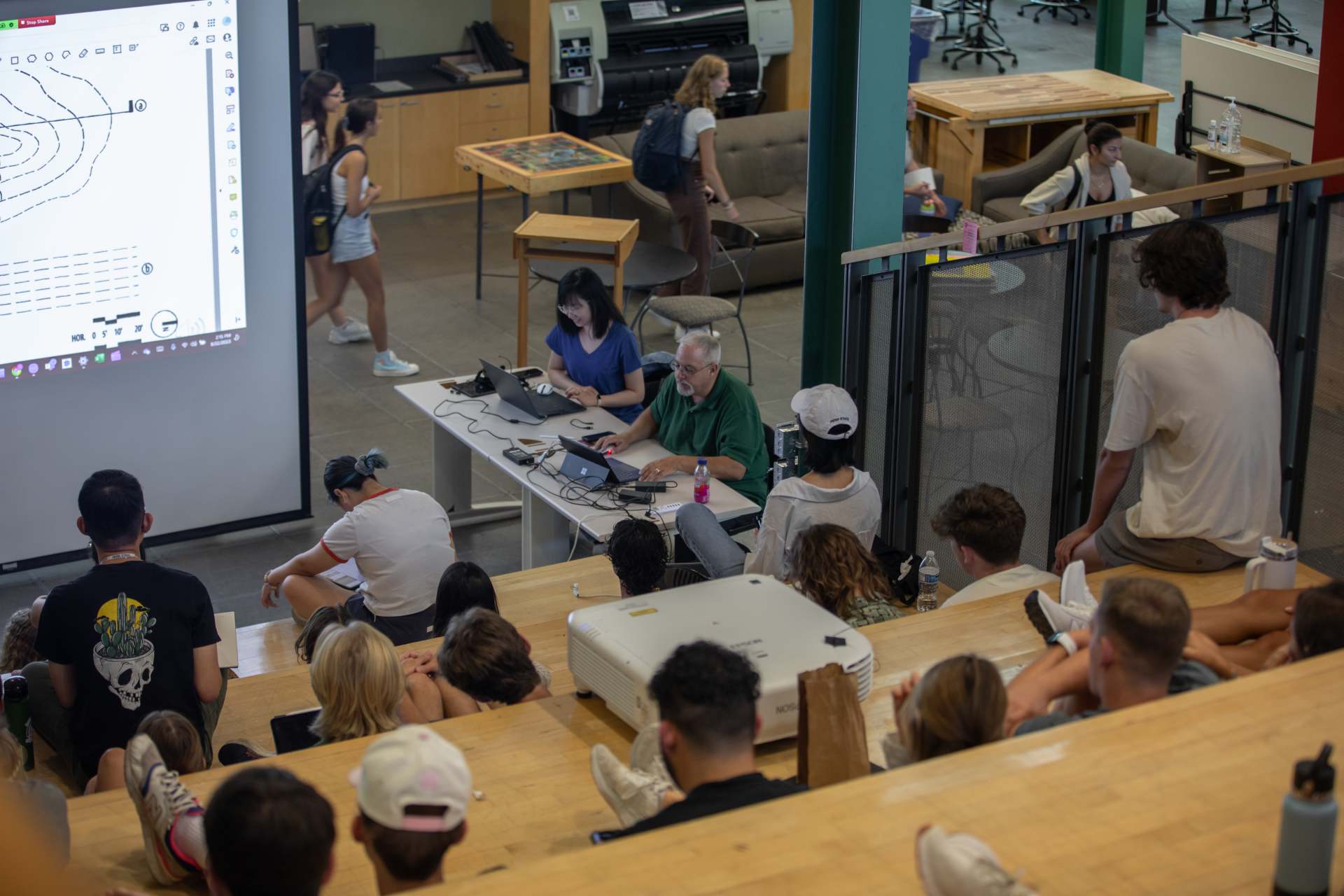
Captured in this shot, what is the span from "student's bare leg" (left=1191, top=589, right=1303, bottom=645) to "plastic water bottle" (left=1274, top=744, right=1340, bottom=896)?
160cm

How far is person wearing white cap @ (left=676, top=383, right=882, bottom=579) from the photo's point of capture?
15.6 ft

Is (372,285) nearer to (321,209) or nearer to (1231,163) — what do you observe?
(321,209)

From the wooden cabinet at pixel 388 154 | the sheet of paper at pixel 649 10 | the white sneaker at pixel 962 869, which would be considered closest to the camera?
the white sneaker at pixel 962 869

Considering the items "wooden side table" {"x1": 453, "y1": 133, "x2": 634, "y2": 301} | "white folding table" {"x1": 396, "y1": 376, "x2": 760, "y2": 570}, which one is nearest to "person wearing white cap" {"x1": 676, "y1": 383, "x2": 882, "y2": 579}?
"white folding table" {"x1": 396, "y1": 376, "x2": 760, "y2": 570}

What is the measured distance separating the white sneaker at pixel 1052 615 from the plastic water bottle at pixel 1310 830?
139 centimetres

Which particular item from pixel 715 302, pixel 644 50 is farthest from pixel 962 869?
pixel 644 50

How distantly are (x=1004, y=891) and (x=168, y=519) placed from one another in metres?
5.40

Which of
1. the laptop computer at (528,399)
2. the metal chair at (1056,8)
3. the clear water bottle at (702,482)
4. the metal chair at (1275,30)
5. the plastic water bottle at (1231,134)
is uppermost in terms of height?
the metal chair at (1056,8)

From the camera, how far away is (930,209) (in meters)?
8.77

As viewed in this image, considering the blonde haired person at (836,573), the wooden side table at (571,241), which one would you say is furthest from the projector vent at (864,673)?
the wooden side table at (571,241)

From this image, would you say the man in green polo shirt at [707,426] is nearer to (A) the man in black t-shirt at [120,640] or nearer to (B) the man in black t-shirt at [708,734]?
(A) the man in black t-shirt at [120,640]

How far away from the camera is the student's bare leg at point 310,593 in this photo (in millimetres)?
5484

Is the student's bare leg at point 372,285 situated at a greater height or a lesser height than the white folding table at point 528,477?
greater

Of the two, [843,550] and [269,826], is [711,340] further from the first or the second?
[269,826]
